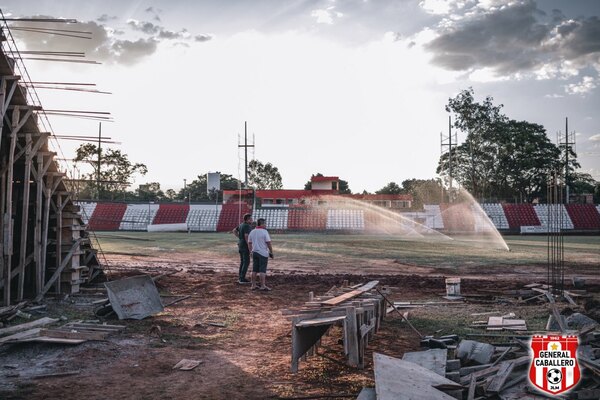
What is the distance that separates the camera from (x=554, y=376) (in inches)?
235

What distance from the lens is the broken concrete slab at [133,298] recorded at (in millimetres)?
11727

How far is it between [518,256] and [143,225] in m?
44.8

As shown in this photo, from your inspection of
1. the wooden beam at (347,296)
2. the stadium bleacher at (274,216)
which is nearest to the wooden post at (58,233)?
the wooden beam at (347,296)

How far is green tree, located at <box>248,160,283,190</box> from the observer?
98.2 meters

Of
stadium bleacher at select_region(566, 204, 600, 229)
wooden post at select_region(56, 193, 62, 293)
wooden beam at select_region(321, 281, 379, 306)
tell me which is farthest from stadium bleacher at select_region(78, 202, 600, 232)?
wooden beam at select_region(321, 281, 379, 306)

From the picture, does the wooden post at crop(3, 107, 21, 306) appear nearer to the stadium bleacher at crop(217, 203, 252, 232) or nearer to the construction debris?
the construction debris

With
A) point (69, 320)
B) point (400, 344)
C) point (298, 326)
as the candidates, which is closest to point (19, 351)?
point (69, 320)

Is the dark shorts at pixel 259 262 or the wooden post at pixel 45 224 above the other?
the wooden post at pixel 45 224

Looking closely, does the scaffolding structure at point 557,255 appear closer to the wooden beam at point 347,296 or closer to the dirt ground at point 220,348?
the dirt ground at point 220,348

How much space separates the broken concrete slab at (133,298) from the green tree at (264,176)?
85197 millimetres

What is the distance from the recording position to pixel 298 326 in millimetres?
7465

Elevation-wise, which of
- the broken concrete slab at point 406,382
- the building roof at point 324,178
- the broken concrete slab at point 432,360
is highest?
the building roof at point 324,178

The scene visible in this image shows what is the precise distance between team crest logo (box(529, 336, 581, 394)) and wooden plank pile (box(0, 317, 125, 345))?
7.35 meters

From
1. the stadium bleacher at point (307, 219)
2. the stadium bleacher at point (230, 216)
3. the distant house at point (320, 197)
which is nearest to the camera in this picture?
the stadium bleacher at point (230, 216)
